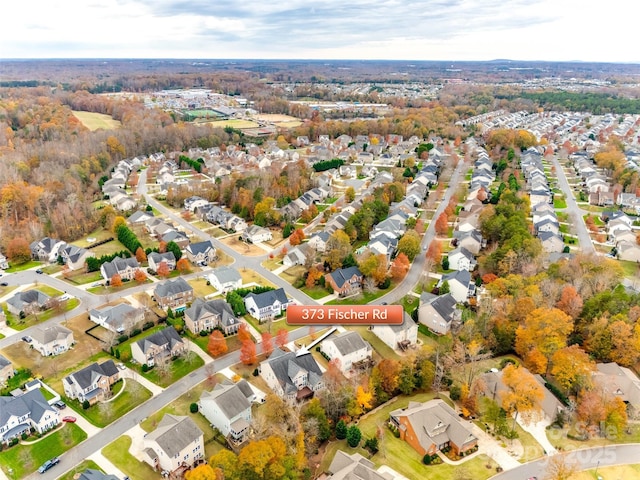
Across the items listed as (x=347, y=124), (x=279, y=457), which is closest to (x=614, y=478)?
(x=279, y=457)

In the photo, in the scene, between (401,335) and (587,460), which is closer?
(587,460)

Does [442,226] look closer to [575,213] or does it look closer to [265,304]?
[575,213]

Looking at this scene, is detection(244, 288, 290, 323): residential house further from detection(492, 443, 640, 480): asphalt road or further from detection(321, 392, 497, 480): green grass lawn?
detection(492, 443, 640, 480): asphalt road

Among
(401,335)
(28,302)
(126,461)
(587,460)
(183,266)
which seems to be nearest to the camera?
(126,461)

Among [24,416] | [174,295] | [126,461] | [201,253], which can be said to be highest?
[201,253]

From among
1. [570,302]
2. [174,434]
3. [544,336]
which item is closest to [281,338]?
[174,434]

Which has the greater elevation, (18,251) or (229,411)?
(18,251)

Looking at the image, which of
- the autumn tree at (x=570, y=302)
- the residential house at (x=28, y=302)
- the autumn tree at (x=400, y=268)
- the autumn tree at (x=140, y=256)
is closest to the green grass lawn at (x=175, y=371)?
the residential house at (x=28, y=302)
